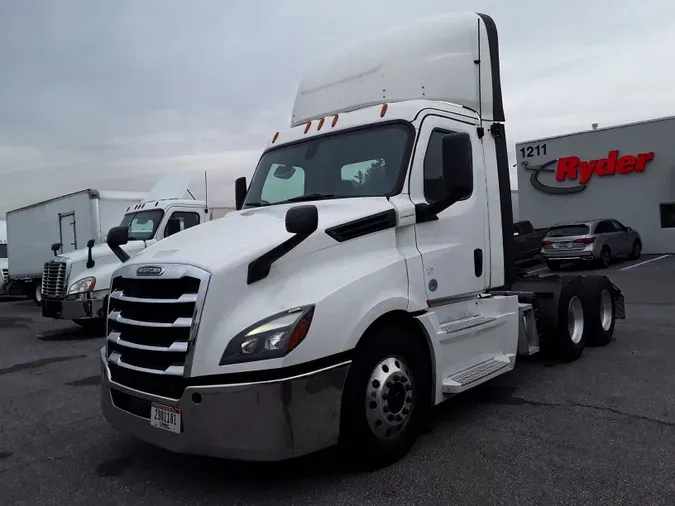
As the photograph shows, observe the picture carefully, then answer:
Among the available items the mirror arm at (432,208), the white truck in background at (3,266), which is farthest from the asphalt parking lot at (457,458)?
the white truck in background at (3,266)

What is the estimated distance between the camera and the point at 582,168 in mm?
25578

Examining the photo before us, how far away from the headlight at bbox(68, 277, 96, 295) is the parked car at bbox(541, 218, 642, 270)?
1436 cm

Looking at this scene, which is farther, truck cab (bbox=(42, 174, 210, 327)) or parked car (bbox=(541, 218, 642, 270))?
parked car (bbox=(541, 218, 642, 270))

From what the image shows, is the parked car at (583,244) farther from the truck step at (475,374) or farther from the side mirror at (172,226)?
the truck step at (475,374)

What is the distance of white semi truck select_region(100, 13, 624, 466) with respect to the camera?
11.3 feet

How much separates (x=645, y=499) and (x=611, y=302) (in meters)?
5.31

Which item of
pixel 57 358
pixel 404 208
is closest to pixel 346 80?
pixel 404 208

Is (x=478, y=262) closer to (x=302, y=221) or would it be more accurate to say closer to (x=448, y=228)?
(x=448, y=228)

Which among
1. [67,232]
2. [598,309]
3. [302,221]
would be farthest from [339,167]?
[67,232]

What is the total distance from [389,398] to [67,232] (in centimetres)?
1574

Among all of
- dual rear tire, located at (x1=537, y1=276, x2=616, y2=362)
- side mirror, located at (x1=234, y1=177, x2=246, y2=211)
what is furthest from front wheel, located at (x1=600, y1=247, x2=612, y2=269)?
side mirror, located at (x1=234, y1=177, x2=246, y2=211)

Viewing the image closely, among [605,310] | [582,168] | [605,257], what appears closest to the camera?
[605,310]

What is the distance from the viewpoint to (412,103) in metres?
4.86

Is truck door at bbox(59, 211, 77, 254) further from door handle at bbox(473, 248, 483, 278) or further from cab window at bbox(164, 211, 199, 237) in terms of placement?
door handle at bbox(473, 248, 483, 278)
